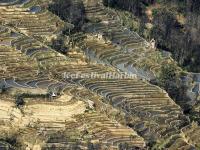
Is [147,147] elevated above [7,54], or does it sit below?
below

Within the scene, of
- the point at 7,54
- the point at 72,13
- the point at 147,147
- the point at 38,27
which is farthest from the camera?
the point at 72,13

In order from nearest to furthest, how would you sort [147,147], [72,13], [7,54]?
1. [147,147]
2. [7,54]
3. [72,13]

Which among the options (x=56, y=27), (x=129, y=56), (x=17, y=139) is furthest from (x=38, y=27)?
(x=17, y=139)

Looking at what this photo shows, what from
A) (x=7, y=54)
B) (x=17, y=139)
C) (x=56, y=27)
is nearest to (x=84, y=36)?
(x=56, y=27)

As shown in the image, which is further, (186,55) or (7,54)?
(186,55)

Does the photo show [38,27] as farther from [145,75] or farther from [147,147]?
[147,147]

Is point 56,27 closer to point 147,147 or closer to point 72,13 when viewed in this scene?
point 72,13
